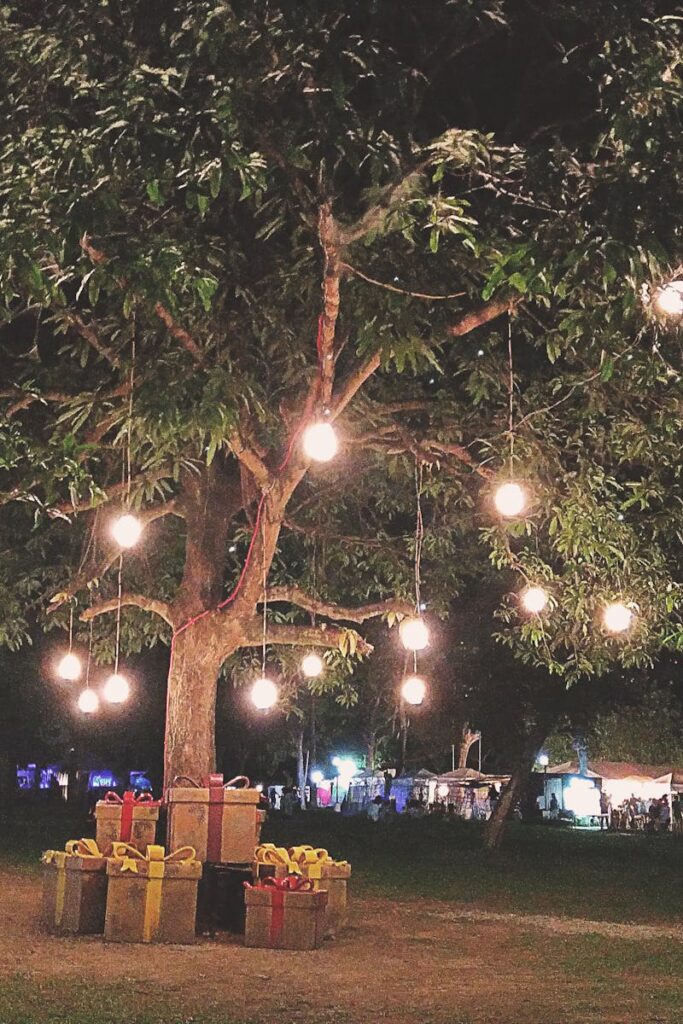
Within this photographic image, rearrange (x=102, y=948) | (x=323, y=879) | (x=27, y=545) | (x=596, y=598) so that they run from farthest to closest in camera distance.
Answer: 1. (x=27, y=545)
2. (x=596, y=598)
3. (x=323, y=879)
4. (x=102, y=948)

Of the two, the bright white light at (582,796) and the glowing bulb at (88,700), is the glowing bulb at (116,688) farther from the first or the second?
the bright white light at (582,796)

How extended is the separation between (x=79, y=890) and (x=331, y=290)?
18.2 feet

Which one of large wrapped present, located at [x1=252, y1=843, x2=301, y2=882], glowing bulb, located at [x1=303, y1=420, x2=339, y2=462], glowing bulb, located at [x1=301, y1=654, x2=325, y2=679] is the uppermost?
glowing bulb, located at [x1=303, y1=420, x2=339, y2=462]

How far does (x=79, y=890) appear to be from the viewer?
11.0 meters

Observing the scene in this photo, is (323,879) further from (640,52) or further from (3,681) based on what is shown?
(3,681)

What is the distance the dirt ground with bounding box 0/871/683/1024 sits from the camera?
8391 millimetres

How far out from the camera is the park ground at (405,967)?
27.2ft

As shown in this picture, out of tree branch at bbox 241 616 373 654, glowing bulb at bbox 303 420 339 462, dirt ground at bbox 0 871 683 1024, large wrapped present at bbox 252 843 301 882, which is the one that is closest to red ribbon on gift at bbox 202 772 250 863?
large wrapped present at bbox 252 843 301 882

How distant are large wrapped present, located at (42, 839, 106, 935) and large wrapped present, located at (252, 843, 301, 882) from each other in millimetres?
1379

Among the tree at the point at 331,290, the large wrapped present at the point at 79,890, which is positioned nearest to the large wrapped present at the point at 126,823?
the large wrapped present at the point at 79,890

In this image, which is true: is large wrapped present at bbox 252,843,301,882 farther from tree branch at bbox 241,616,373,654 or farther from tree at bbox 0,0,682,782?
tree branch at bbox 241,616,373,654

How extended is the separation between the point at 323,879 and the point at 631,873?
1235cm

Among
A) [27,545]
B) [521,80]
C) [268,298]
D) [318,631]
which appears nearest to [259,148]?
[268,298]

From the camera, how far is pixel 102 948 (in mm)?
10430
